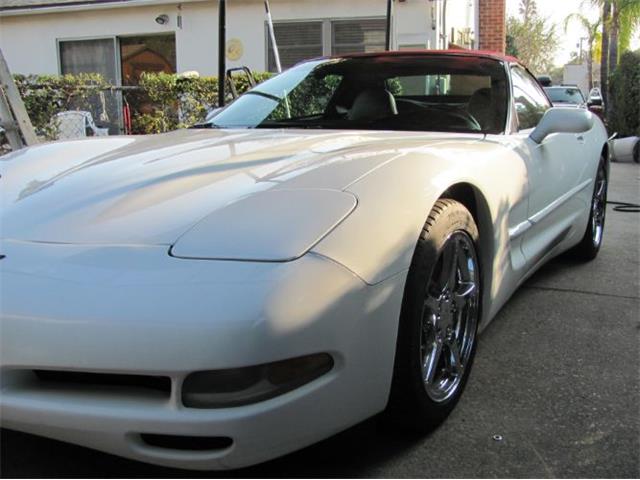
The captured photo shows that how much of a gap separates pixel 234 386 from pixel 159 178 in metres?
0.92

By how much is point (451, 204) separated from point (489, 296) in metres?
0.57

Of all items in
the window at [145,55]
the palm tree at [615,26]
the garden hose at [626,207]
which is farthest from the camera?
the palm tree at [615,26]

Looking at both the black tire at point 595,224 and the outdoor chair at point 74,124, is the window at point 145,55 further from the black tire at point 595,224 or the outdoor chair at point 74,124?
the black tire at point 595,224

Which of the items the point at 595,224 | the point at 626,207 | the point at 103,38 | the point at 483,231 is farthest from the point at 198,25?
the point at 483,231

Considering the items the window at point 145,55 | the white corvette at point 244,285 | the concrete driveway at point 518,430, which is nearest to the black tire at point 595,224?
the concrete driveway at point 518,430

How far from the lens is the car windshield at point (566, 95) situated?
17.3m

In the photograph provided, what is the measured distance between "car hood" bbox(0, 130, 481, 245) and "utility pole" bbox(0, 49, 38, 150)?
253cm

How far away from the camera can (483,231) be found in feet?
8.68

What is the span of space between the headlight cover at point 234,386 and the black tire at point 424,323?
0.47 meters

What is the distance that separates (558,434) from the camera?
2.22 meters

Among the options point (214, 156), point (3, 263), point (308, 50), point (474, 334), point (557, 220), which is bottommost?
point (474, 334)

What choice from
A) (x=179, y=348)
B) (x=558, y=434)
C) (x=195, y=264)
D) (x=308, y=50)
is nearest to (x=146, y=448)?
(x=179, y=348)

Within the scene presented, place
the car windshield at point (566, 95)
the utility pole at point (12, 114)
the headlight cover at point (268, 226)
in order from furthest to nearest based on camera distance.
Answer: the car windshield at point (566, 95), the utility pole at point (12, 114), the headlight cover at point (268, 226)

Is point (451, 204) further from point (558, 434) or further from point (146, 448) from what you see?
point (146, 448)
